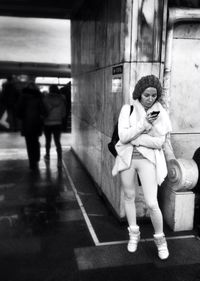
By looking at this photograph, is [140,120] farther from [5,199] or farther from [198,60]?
[5,199]

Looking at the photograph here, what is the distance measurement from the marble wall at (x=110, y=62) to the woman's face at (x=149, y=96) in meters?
0.92

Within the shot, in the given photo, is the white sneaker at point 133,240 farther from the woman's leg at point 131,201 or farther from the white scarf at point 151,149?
the white scarf at point 151,149

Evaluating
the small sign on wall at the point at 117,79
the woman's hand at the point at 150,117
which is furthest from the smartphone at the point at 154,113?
the small sign on wall at the point at 117,79

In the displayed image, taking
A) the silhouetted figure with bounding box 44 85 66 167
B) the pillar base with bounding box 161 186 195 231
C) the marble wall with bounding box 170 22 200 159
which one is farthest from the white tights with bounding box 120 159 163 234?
the silhouetted figure with bounding box 44 85 66 167

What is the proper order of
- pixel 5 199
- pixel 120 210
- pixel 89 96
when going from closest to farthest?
pixel 120 210 < pixel 5 199 < pixel 89 96

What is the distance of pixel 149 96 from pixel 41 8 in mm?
6084

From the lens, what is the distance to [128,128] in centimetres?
343

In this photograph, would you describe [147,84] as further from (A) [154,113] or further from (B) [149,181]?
(B) [149,181]

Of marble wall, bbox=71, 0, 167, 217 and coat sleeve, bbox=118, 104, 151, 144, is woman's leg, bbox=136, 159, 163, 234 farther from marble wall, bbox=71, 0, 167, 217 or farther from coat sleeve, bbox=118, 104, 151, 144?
marble wall, bbox=71, 0, 167, 217

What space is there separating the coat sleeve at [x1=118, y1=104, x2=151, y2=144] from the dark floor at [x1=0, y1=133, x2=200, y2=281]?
1363mm

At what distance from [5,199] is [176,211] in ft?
9.51

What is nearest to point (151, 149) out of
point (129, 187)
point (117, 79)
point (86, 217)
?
point (129, 187)

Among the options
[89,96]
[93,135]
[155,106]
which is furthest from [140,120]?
[89,96]

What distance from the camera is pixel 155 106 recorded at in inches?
139
